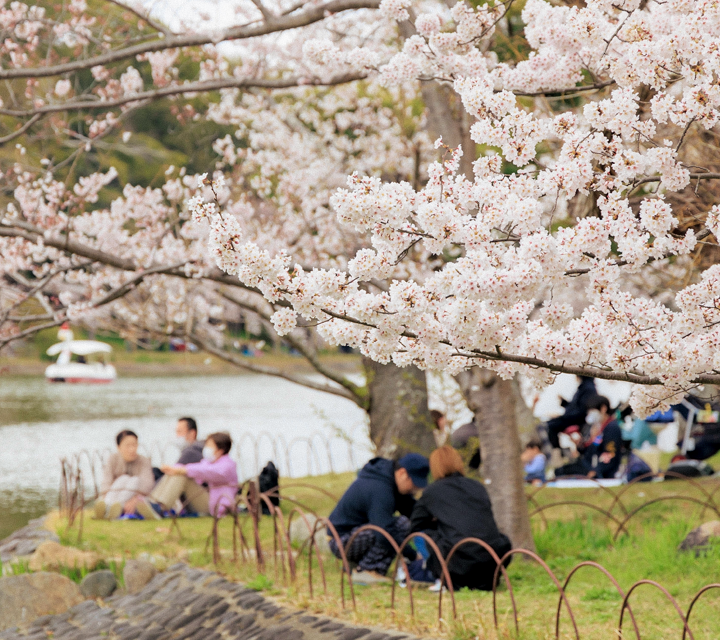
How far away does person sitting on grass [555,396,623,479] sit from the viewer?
862cm

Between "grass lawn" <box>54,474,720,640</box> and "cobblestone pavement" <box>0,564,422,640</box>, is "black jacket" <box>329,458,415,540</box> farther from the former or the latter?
"cobblestone pavement" <box>0,564,422,640</box>

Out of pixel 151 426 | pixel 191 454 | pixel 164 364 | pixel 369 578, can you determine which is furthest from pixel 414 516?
pixel 164 364

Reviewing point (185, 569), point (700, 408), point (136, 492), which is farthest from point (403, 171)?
point (185, 569)

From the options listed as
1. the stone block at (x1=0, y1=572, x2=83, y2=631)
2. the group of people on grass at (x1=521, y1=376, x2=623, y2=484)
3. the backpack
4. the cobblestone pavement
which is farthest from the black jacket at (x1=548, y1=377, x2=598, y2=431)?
the stone block at (x1=0, y1=572, x2=83, y2=631)

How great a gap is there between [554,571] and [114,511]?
456 centimetres

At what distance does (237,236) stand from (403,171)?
846 centimetres

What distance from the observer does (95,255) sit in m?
6.16

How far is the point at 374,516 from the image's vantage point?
18.9 feet

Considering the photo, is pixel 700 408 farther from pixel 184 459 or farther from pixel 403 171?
pixel 184 459

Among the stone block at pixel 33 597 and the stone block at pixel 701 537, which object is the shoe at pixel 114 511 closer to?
the stone block at pixel 33 597

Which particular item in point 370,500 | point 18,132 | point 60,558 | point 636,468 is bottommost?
point 60,558

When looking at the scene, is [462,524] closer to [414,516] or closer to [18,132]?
[414,516]

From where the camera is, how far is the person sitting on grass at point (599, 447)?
8.62m

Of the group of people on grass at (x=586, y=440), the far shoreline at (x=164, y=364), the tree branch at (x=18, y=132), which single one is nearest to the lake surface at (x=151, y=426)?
the far shoreline at (x=164, y=364)
